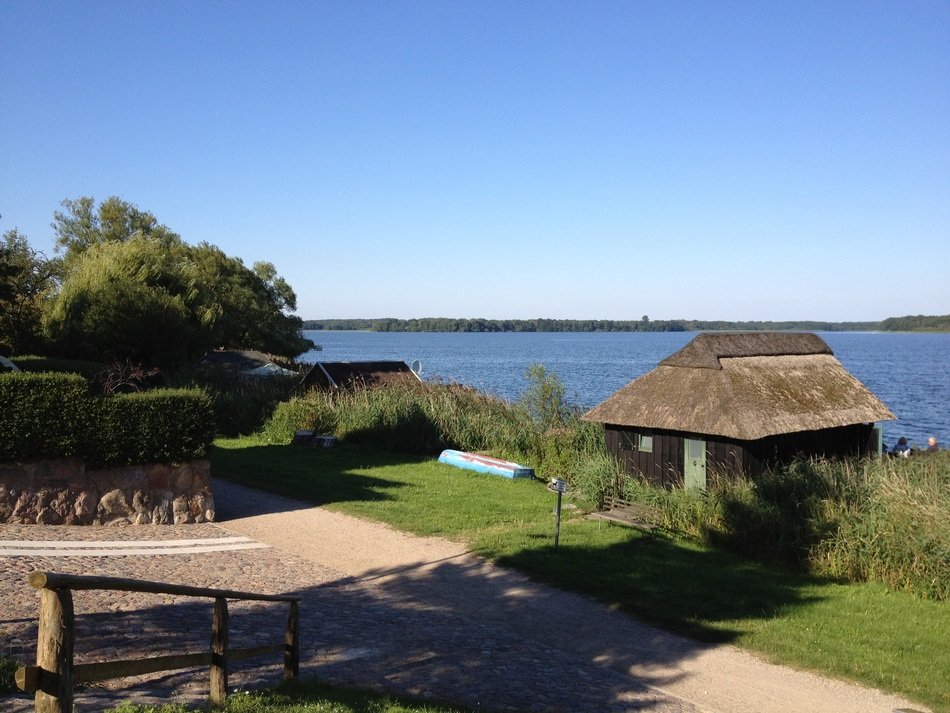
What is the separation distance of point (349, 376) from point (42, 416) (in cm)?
1717

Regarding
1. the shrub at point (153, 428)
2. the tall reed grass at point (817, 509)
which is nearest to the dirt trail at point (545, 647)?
the shrub at point (153, 428)

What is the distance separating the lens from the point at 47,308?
106 feet

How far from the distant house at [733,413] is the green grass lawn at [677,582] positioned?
2195 millimetres

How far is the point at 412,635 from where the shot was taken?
917 cm

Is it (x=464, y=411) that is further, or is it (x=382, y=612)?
(x=464, y=411)

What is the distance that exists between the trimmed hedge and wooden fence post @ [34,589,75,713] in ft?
32.9

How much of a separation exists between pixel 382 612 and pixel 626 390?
9360 millimetres

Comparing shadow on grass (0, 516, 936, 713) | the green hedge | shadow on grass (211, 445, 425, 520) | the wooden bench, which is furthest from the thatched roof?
the green hedge

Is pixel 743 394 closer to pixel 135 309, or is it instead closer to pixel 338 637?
pixel 338 637

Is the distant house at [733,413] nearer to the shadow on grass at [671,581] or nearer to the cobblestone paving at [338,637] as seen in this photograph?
the shadow on grass at [671,581]

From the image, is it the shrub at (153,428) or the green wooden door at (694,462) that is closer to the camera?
the shrub at (153,428)

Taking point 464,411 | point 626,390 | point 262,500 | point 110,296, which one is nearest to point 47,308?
point 110,296

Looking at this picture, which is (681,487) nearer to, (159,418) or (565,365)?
(159,418)

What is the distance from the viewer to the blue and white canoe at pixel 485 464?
65.1ft
